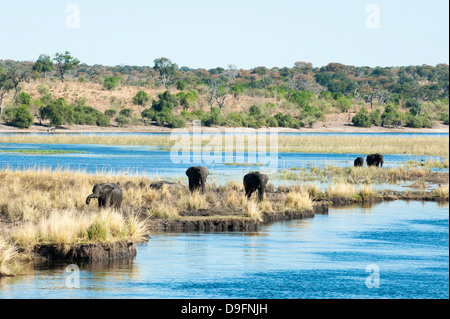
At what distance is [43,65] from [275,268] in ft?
355

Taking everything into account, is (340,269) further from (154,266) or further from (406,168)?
(406,168)

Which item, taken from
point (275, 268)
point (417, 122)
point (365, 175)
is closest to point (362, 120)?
point (417, 122)

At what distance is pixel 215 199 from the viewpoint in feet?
86.9

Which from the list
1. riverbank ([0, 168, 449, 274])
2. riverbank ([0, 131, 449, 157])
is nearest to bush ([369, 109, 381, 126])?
riverbank ([0, 131, 449, 157])

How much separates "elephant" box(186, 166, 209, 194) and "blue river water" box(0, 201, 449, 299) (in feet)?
14.4

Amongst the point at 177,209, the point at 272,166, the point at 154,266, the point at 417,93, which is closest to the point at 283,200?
the point at 177,209

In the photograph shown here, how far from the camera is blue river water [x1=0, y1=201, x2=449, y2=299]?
15.1 metres

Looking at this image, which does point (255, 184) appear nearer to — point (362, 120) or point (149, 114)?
point (149, 114)

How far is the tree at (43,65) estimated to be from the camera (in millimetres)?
119625

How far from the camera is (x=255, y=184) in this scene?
86.8 feet

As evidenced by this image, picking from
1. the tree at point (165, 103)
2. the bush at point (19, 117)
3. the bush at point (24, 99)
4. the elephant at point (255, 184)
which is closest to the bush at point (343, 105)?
the tree at point (165, 103)

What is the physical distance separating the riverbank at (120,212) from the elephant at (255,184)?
1.86 feet

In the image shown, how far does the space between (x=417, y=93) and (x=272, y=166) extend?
9608 centimetres
